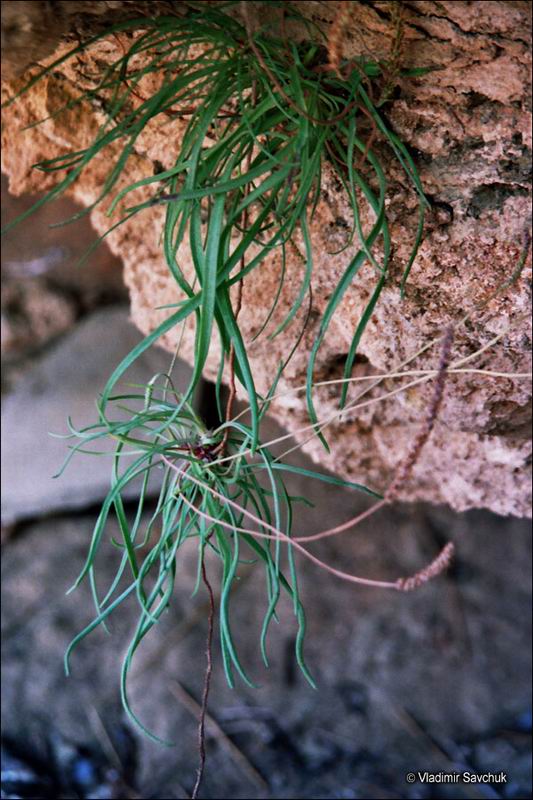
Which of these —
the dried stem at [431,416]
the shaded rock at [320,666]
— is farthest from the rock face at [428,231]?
the shaded rock at [320,666]

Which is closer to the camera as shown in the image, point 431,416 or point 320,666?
point 431,416

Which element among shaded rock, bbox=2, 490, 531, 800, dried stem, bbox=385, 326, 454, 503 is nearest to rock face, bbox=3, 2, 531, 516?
dried stem, bbox=385, 326, 454, 503

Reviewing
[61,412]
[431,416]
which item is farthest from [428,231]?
[61,412]

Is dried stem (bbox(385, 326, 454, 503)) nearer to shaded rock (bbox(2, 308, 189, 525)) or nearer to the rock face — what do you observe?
the rock face

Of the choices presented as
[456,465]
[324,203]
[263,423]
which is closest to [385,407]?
[456,465]

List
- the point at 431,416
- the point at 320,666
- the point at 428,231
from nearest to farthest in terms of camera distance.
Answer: the point at 431,416 → the point at 428,231 → the point at 320,666

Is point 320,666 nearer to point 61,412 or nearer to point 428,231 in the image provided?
point 61,412
